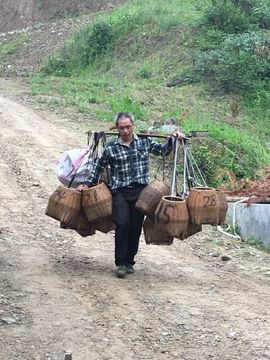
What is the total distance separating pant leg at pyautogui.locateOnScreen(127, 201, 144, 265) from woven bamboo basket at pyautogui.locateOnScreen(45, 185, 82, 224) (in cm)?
52

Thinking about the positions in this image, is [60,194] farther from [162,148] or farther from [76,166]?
[162,148]

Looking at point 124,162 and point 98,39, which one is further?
point 98,39

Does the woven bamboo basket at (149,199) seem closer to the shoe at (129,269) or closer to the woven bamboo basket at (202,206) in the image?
the woven bamboo basket at (202,206)

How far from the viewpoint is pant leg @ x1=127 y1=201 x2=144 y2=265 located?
23.8ft

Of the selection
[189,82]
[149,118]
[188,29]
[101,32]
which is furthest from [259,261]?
[101,32]

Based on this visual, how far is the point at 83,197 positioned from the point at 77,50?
20051 mm

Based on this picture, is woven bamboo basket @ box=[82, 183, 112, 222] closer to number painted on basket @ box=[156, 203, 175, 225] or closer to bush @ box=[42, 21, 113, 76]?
number painted on basket @ box=[156, 203, 175, 225]

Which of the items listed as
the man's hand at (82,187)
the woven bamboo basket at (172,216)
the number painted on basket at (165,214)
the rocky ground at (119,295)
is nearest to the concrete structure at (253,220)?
the rocky ground at (119,295)

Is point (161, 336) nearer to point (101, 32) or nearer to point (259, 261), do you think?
A: point (259, 261)

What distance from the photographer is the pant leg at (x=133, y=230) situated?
7262mm

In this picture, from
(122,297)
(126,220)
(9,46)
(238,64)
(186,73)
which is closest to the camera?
(122,297)

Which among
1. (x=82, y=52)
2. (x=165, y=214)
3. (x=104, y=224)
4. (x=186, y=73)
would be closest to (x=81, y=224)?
(x=104, y=224)

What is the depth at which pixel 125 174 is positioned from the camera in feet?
23.6

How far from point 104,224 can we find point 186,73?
14154 millimetres
